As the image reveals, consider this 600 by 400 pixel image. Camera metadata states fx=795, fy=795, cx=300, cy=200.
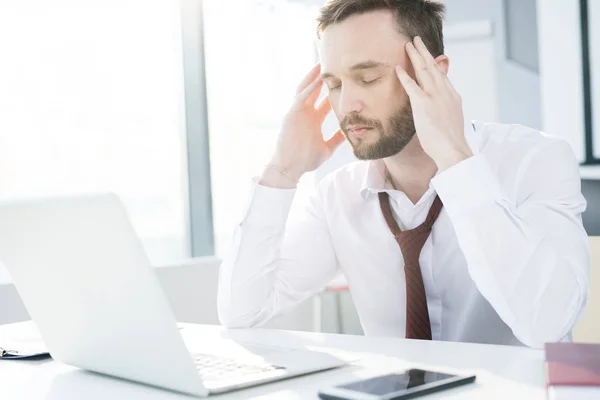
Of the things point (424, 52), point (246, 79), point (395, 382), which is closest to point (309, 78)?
point (424, 52)

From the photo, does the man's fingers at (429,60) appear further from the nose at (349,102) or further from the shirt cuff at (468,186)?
the shirt cuff at (468,186)

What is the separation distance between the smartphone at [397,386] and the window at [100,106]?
233 cm

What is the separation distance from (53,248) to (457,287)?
100cm

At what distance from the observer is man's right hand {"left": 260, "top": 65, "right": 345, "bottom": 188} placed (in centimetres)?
192

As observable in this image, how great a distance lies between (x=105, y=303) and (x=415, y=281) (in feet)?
2.54

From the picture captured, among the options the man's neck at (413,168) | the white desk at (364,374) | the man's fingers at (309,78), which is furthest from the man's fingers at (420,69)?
the white desk at (364,374)

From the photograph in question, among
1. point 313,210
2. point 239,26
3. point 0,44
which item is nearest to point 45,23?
point 0,44

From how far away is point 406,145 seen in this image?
1881 millimetres

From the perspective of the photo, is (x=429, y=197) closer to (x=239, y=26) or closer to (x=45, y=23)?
(x=45, y=23)

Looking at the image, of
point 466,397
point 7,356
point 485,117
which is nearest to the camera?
point 466,397

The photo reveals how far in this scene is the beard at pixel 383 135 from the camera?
5.87 feet

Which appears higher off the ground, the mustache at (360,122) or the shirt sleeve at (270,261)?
the mustache at (360,122)

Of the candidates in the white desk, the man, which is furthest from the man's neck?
the white desk

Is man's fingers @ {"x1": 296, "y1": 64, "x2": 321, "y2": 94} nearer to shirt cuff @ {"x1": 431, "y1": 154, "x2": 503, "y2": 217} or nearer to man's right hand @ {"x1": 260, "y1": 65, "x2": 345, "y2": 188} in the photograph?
man's right hand @ {"x1": 260, "y1": 65, "x2": 345, "y2": 188}
